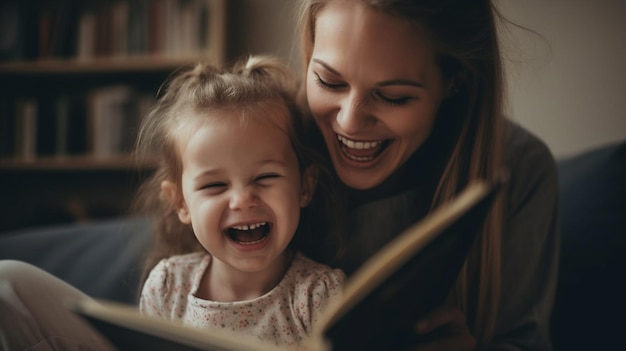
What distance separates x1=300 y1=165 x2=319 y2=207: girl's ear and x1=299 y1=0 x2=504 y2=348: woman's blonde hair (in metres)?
0.26

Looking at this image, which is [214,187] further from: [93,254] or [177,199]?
[93,254]

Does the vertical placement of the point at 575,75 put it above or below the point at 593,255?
above

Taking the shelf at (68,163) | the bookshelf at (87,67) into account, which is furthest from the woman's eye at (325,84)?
the shelf at (68,163)

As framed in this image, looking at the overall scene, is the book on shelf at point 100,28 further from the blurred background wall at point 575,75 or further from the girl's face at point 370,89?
the girl's face at point 370,89

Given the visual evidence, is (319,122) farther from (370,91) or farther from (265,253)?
(265,253)

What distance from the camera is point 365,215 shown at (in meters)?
1.28

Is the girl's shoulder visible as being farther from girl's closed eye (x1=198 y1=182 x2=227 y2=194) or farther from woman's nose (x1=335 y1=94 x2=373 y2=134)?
woman's nose (x1=335 y1=94 x2=373 y2=134)

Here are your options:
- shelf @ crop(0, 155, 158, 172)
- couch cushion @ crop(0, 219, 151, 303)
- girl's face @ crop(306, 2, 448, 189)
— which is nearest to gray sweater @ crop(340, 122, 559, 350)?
girl's face @ crop(306, 2, 448, 189)

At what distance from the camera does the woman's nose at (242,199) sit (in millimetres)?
1003

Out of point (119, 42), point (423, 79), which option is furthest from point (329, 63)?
point (119, 42)

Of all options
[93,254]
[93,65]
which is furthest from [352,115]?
[93,65]

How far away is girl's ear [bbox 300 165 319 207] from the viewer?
1.15 metres

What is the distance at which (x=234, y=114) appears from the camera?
106cm

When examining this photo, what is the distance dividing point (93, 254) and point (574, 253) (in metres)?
1.30
